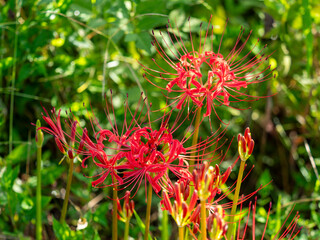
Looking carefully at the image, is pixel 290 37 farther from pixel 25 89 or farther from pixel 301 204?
pixel 25 89

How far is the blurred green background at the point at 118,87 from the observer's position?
1672mm

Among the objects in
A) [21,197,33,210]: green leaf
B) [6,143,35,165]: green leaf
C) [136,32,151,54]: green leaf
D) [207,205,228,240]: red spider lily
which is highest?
[136,32,151,54]: green leaf

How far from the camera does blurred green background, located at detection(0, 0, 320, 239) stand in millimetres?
1672

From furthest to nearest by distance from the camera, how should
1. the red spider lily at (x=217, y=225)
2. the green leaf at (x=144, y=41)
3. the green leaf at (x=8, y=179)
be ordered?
the green leaf at (x=144, y=41), the green leaf at (x=8, y=179), the red spider lily at (x=217, y=225)

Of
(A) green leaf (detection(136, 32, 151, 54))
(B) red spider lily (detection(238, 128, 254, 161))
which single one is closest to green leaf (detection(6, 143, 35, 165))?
(A) green leaf (detection(136, 32, 151, 54))

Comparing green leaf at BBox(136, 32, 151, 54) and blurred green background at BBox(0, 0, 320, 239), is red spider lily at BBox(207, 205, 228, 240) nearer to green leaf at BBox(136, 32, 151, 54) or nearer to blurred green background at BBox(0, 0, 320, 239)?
blurred green background at BBox(0, 0, 320, 239)

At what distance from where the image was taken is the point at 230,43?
7.40 ft

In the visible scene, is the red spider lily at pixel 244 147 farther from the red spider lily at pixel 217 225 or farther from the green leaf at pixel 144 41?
the green leaf at pixel 144 41

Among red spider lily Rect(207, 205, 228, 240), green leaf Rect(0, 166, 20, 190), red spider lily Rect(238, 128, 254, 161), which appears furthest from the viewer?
green leaf Rect(0, 166, 20, 190)

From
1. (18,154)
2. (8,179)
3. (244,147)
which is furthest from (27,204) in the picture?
(244,147)

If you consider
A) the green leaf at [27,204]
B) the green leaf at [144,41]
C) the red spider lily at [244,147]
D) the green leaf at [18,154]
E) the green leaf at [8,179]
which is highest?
the green leaf at [144,41]

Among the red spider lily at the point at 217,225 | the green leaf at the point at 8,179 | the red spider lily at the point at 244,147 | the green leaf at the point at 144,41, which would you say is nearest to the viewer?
the red spider lily at the point at 217,225

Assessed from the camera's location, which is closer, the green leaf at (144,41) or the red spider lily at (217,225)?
the red spider lily at (217,225)

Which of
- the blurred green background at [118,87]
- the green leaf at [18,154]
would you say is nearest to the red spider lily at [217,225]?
the blurred green background at [118,87]
